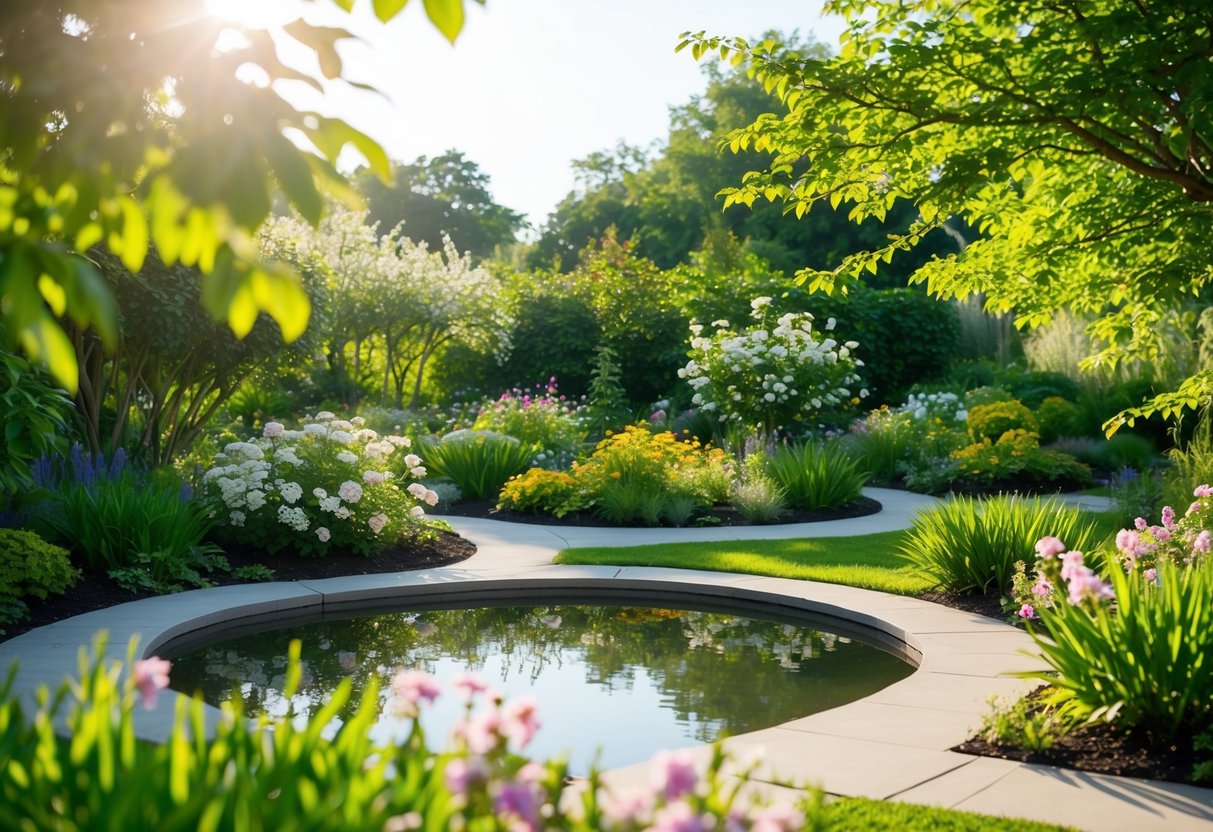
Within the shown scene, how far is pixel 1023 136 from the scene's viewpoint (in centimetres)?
588

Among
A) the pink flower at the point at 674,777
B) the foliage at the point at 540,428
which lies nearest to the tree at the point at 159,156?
the pink flower at the point at 674,777

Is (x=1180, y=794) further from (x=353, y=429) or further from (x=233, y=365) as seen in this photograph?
(x=233, y=365)

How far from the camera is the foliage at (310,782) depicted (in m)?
2.04

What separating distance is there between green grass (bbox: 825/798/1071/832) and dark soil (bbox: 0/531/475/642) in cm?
490

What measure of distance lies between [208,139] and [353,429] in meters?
8.41

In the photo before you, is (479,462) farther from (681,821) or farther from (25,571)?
(681,821)

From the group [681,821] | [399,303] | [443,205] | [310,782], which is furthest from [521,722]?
[443,205]

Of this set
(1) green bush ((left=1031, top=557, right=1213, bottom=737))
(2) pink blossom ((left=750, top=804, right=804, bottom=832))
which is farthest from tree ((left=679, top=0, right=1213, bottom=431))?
(2) pink blossom ((left=750, top=804, right=804, bottom=832))

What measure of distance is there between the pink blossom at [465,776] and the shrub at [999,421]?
14.4 meters

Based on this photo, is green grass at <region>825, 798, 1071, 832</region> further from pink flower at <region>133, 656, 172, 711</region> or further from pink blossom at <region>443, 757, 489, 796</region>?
pink flower at <region>133, 656, 172, 711</region>

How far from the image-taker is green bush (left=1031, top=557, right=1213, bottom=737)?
171 inches

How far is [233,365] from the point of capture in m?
10.7

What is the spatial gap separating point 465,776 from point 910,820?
2140mm

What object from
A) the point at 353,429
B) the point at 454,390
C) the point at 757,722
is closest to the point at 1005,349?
the point at 454,390
